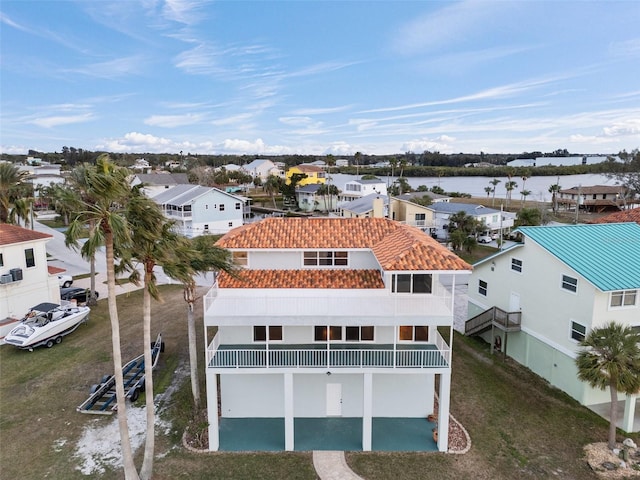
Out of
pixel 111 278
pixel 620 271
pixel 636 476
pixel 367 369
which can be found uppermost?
pixel 111 278

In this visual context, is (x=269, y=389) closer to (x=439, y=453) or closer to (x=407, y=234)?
(x=439, y=453)

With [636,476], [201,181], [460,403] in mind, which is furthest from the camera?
[201,181]

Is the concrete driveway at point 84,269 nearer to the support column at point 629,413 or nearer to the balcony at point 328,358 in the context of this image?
the balcony at point 328,358

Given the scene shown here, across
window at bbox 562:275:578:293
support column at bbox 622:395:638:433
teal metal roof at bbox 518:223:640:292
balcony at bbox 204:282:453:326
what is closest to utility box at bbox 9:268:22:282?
balcony at bbox 204:282:453:326

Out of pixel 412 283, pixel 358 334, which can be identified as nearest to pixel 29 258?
pixel 358 334

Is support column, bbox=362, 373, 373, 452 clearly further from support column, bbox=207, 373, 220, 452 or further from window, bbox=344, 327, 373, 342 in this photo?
support column, bbox=207, 373, 220, 452

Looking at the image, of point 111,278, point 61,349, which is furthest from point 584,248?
point 61,349

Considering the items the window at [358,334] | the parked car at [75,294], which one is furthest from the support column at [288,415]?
the parked car at [75,294]
